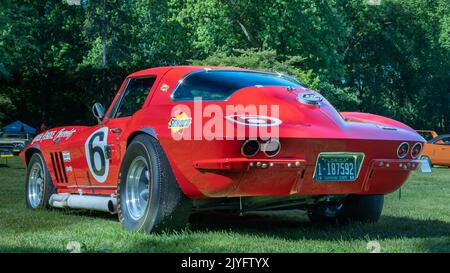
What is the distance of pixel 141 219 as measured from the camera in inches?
216

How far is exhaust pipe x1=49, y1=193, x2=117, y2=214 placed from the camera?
6250 mm

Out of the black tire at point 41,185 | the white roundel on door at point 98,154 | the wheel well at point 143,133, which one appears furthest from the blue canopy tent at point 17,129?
the wheel well at point 143,133

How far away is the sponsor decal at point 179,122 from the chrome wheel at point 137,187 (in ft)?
1.72

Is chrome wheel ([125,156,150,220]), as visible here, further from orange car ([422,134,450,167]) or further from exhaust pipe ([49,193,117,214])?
orange car ([422,134,450,167])

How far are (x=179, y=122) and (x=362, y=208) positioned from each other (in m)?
2.21

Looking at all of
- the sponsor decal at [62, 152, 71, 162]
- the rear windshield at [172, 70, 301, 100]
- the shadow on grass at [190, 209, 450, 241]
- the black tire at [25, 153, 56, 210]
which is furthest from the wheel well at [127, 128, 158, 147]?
the black tire at [25, 153, 56, 210]

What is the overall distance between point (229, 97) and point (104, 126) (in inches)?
75.1

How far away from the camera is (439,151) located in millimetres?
25766

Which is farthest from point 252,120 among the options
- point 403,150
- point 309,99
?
Answer: point 403,150

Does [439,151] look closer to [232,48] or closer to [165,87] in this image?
[232,48]

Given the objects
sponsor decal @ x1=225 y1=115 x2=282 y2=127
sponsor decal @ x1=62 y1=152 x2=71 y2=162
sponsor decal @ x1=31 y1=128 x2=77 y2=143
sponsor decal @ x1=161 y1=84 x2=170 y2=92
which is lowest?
sponsor decal @ x1=62 y1=152 x2=71 y2=162

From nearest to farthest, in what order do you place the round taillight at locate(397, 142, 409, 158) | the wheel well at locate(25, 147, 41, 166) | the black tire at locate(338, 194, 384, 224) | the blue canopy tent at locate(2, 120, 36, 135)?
the round taillight at locate(397, 142, 409, 158) < the black tire at locate(338, 194, 384, 224) < the wheel well at locate(25, 147, 41, 166) < the blue canopy tent at locate(2, 120, 36, 135)

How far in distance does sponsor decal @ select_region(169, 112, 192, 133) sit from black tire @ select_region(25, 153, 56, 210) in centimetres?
331
